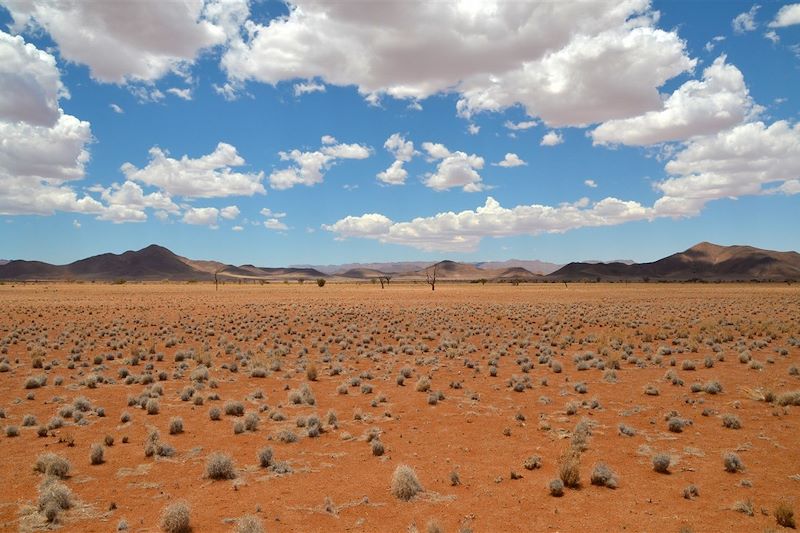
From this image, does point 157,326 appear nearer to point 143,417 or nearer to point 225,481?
point 143,417

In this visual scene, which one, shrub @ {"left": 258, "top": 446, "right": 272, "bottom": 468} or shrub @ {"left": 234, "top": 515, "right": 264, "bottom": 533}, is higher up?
shrub @ {"left": 234, "top": 515, "right": 264, "bottom": 533}

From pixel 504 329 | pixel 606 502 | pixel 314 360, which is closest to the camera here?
pixel 606 502

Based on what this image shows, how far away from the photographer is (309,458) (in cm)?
1220

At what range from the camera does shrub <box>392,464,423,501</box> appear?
32.6 ft

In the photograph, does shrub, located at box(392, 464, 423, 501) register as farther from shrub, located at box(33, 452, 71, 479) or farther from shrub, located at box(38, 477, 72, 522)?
shrub, located at box(33, 452, 71, 479)

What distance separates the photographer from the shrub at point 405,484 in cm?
995

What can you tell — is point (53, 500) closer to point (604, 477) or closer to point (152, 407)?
point (152, 407)

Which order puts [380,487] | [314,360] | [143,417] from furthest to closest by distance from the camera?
1. [314,360]
2. [143,417]
3. [380,487]

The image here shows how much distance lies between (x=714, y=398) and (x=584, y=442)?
7107 mm

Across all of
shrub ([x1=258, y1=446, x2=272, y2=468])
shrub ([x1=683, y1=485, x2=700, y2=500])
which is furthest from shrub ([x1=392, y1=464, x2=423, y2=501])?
shrub ([x1=683, y1=485, x2=700, y2=500])

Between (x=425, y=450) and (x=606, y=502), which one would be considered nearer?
(x=606, y=502)

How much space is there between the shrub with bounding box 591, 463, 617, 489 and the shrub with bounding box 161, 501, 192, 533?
764cm

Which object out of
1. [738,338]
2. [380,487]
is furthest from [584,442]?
[738,338]

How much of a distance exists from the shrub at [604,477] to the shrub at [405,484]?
3517 millimetres
